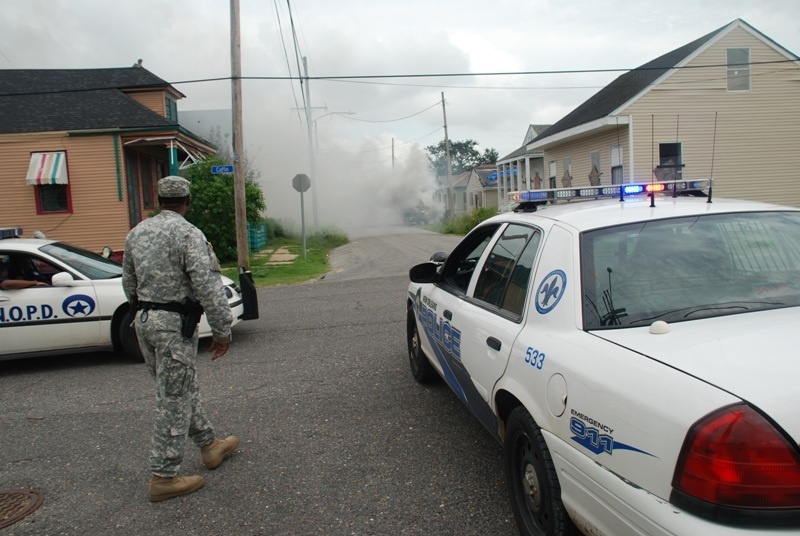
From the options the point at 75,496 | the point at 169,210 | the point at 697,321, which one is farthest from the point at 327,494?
the point at 697,321

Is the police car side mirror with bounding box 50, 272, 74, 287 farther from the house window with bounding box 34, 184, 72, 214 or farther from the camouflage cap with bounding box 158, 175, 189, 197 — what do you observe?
the house window with bounding box 34, 184, 72, 214

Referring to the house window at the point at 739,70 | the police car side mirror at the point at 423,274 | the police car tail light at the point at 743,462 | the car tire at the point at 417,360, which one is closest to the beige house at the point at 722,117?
the house window at the point at 739,70

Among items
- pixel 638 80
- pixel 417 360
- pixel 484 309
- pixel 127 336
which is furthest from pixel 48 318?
pixel 638 80

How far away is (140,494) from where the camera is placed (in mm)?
3682

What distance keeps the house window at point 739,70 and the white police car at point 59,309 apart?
20422 mm

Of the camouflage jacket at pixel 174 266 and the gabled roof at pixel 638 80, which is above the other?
the gabled roof at pixel 638 80

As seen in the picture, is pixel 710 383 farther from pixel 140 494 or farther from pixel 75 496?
pixel 75 496

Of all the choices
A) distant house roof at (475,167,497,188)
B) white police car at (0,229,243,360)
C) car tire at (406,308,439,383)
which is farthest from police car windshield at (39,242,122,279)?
distant house roof at (475,167,497,188)

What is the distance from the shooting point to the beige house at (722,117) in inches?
792

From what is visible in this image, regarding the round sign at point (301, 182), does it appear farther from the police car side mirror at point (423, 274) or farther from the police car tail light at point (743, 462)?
the police car tail light at point (743, 462)

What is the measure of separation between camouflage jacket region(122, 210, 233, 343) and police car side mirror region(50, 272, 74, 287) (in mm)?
3686

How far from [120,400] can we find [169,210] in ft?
8.59

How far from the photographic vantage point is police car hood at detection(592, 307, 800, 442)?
68.7 inches

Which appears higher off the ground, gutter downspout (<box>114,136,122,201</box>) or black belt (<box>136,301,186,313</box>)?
gutter downspout (<box>114,136,122,201</box>)
